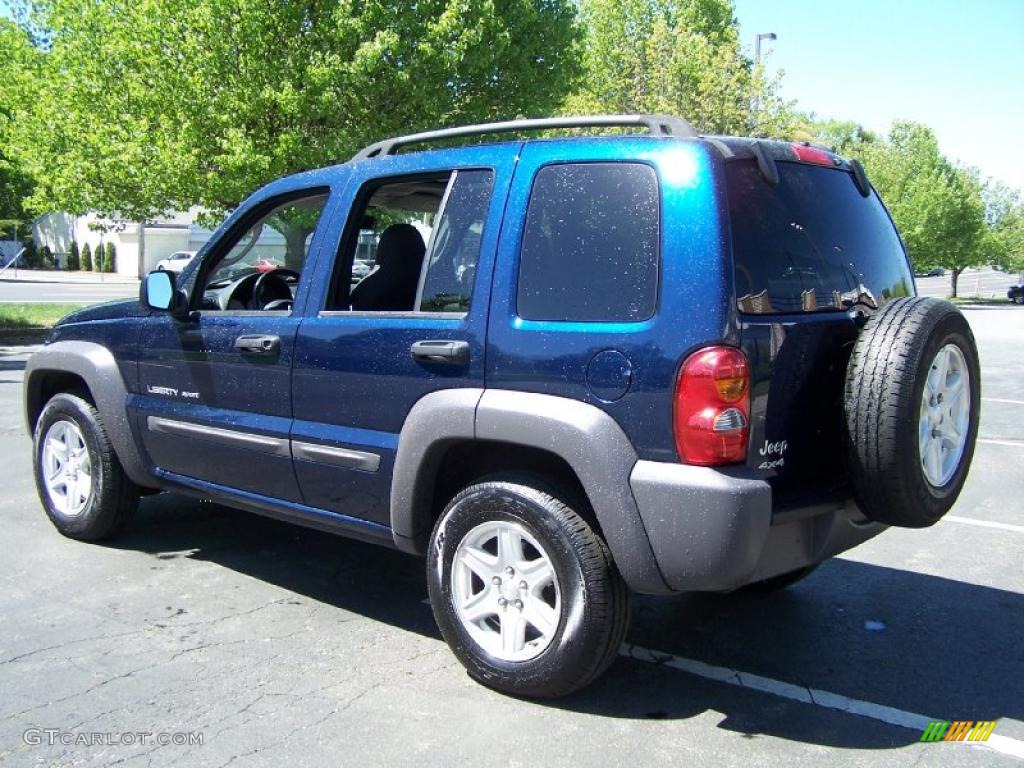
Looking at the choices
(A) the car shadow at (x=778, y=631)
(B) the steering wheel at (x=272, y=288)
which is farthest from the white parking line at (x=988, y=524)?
(B) the steering wheel at (x=272, y=288)

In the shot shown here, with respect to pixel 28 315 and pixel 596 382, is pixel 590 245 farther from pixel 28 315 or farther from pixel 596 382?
pixel 28 315

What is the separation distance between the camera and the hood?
4922 millimetres

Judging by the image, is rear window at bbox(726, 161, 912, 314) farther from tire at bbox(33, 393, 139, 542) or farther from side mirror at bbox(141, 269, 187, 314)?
tire at bbox(33, 393, 139, 542)

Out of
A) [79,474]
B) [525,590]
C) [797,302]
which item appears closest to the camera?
[797,302]

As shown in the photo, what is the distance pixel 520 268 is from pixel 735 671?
1.80 m

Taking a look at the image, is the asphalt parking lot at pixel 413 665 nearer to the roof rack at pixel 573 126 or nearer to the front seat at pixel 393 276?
the front seat at pixel 393 276

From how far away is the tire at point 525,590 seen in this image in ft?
10.7

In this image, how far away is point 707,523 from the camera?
9.85 ft

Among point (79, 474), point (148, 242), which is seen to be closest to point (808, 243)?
point (79, 474)

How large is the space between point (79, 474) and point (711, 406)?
12.3 feet

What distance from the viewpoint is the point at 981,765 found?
3088 millimetres

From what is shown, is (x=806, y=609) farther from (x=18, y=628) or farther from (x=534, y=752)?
(x=18, y=628)

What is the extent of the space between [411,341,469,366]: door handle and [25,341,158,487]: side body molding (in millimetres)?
2036

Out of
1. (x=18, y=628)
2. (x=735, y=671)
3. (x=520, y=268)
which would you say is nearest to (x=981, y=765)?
(x=735, y=671)
